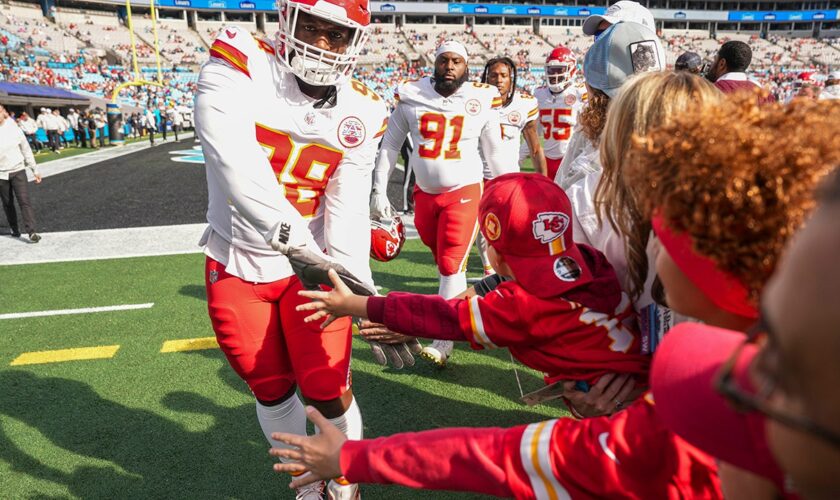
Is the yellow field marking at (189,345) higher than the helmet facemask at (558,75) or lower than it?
lower

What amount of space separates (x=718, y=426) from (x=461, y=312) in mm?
861

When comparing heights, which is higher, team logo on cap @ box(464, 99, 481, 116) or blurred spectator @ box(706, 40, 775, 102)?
blurred spectator @ box(706, 40, 775, 102)

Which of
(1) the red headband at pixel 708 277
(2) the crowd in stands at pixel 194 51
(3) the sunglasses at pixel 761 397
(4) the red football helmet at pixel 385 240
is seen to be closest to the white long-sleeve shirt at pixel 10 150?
(4) the red football helmet at pixel 385 240

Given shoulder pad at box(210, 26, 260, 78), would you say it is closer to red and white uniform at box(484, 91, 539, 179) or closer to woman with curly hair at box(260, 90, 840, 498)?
woman with curly hair at box(260, 90, 840, 498)

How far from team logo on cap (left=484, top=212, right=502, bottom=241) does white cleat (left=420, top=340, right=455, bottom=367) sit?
94.0 inches

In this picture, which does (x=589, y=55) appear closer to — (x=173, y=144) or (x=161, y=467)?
(x=161, y=467)

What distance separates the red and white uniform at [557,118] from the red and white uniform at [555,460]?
6.38 metres

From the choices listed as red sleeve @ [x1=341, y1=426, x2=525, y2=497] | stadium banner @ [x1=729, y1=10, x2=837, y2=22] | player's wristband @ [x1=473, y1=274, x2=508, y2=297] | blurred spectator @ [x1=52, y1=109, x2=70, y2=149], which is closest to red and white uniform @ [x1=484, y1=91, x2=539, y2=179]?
player's wristband @ [x1=473, y1=274, x2=508, y2=297]

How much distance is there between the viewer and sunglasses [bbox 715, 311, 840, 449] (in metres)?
0.46

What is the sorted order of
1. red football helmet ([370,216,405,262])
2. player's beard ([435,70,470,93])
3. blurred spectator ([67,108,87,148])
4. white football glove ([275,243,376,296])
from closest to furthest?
white football glove ([275,243,376,296]) < red football helmet ([370,216,405,262]) < player's beard ([435,70,470,93]) < blurred spectator ([67,108,87,148])

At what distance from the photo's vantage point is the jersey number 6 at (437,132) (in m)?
4.22

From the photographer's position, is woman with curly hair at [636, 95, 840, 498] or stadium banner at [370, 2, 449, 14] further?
stadium banner at [370, 2, 449, 14]

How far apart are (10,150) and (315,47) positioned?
7173 millimetres

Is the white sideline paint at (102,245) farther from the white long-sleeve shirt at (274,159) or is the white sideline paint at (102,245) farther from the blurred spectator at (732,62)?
the blurred spectator at (732,62)
